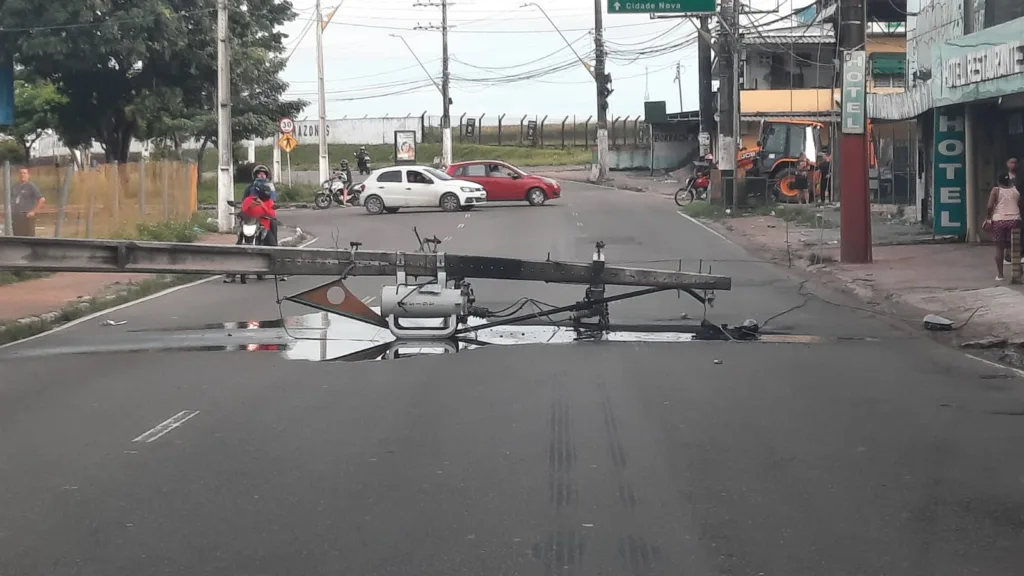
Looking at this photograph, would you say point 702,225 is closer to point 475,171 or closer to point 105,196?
point 475,171

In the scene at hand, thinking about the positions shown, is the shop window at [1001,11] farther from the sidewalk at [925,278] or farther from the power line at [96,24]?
the power line at [96,24]

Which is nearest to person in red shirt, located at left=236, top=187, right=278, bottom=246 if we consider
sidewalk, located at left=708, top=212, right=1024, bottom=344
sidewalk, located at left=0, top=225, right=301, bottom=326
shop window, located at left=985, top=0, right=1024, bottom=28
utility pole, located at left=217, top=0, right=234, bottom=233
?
sidewalk, located at left=0, top=225, right=301, bottom=326

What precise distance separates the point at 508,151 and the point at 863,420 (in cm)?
7391

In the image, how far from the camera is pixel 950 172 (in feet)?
81.1

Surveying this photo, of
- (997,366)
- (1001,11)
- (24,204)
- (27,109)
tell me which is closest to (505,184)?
(24,204)

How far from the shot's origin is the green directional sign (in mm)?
30391

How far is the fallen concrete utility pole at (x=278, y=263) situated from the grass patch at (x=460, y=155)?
6347 cm

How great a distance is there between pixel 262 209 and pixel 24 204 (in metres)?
5.40

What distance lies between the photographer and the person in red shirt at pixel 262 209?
66.5 feet

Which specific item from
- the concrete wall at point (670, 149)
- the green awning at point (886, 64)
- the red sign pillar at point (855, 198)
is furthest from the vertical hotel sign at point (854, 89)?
the concrete wall at point (670, 149)

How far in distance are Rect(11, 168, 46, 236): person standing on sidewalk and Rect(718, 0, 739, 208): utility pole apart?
67.3ft

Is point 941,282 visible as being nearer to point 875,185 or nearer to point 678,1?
point 678,1

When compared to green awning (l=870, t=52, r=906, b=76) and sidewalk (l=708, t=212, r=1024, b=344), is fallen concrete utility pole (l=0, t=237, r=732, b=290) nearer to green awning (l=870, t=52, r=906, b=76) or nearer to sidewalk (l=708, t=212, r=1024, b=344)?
sidewalk (l=708, t=212, r=1024, b=344)

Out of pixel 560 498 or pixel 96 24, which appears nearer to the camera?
pixel 560 498
